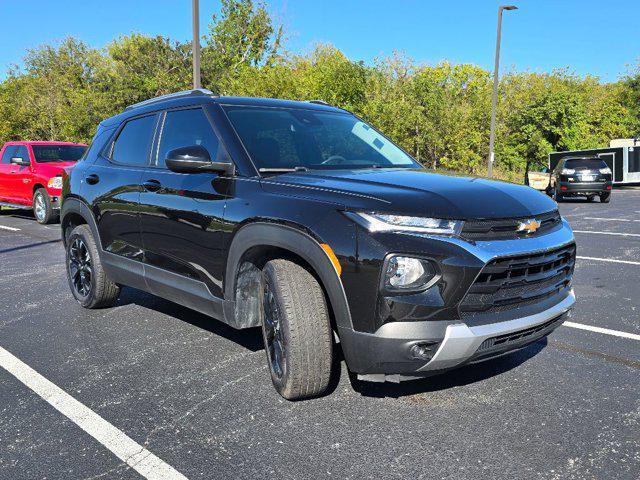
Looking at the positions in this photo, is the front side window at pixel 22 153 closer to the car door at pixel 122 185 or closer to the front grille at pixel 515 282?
the car door at pixel 122 185

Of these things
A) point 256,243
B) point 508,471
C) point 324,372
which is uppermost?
point 256,243

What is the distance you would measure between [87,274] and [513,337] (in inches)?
152

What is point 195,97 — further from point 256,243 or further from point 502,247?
point 502,247

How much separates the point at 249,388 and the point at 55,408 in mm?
1073

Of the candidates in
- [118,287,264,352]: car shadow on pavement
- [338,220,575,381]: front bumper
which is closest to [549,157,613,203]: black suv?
[118,287,264,352]: car shadow on pavement

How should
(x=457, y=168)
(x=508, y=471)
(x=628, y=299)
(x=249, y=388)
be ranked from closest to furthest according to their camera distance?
(x=508, y=471) < (x=249, y=388) < (x=628, y=299) < (x=457, y=168)

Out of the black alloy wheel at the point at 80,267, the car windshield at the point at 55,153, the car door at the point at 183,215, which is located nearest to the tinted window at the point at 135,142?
the car door at the point at 183,215

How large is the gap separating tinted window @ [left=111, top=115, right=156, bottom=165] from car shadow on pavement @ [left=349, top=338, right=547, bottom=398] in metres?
2.31

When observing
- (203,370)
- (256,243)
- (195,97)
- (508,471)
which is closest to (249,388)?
(203,370)

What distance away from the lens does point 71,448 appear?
2699mm

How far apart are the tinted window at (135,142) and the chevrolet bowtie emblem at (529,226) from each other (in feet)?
9.00

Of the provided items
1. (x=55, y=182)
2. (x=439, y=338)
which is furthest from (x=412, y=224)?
(x=55, y=182)

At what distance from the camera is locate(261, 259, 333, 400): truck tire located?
9.55ft

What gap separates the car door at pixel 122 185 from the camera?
423 cm
